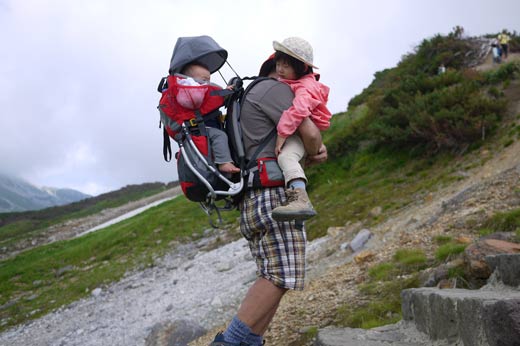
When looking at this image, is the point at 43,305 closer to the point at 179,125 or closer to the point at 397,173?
the point at 397,173

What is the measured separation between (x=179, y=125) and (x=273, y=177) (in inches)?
32.6

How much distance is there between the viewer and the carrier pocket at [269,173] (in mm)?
3043

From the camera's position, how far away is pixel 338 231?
412 inches

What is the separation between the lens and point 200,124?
3.18 m

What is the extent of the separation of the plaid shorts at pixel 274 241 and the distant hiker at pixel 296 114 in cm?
20

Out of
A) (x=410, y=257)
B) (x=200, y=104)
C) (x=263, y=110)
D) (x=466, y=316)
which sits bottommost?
(x=410, y=257)

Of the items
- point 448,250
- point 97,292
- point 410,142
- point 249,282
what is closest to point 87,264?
point 97,292

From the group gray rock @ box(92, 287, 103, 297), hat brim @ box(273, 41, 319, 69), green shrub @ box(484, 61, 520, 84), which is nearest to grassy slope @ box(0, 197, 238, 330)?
gray rock @ box(92, 287, 103, 297)

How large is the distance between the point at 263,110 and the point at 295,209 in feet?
2.69

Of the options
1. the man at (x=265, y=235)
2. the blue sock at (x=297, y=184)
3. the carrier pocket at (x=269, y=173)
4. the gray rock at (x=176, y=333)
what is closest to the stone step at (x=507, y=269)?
the man at (x=265, y=235)

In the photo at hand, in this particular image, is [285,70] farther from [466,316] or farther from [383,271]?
[383,271]

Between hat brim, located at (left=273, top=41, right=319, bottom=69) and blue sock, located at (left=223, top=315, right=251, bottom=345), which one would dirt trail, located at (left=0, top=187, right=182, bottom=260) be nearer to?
blue sock, located at (left=223, top=315, right=251, bottom=345)

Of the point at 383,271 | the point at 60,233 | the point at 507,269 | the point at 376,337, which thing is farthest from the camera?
the point at 60,233

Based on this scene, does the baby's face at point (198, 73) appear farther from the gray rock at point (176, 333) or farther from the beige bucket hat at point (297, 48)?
the gray rock at point (176, 333)
